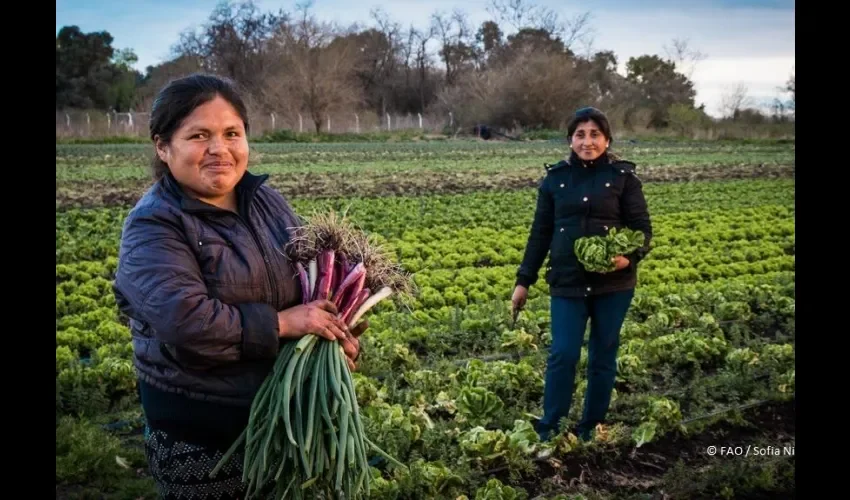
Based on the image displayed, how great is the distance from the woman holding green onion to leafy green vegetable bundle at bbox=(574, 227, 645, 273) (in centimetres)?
226

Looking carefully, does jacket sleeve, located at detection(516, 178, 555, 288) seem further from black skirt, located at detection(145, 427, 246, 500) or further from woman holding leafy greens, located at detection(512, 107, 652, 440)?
black skirt, located at detection(145, 427, 246, 500)

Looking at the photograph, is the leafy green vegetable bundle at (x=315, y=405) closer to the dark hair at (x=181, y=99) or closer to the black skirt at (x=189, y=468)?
the black skirt at (x=189, y=468)

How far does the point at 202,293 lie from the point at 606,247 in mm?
2710

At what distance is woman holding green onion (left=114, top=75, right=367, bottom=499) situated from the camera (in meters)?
2.32

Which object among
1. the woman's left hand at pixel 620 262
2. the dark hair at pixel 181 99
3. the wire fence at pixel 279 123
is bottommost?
the woman's left hand at pixel 620 262

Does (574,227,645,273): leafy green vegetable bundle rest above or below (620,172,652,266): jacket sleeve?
below

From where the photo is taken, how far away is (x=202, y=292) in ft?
7.66

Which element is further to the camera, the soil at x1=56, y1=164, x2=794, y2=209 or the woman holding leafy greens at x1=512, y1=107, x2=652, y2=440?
the soil at x1=56, y1=164, x2=794, y2=209

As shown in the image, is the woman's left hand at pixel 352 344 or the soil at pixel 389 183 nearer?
the woman's left hand at pixel 352 344

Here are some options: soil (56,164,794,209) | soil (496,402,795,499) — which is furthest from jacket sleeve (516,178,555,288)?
soil (56,164,794,209)

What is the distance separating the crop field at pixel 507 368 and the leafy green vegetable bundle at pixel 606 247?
960 millimetres

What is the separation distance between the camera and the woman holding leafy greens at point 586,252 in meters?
4.70

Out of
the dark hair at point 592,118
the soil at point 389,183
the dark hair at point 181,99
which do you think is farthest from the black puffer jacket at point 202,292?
the soil at point 389,183

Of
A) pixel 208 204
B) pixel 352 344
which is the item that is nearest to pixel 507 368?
pixel 352 344
